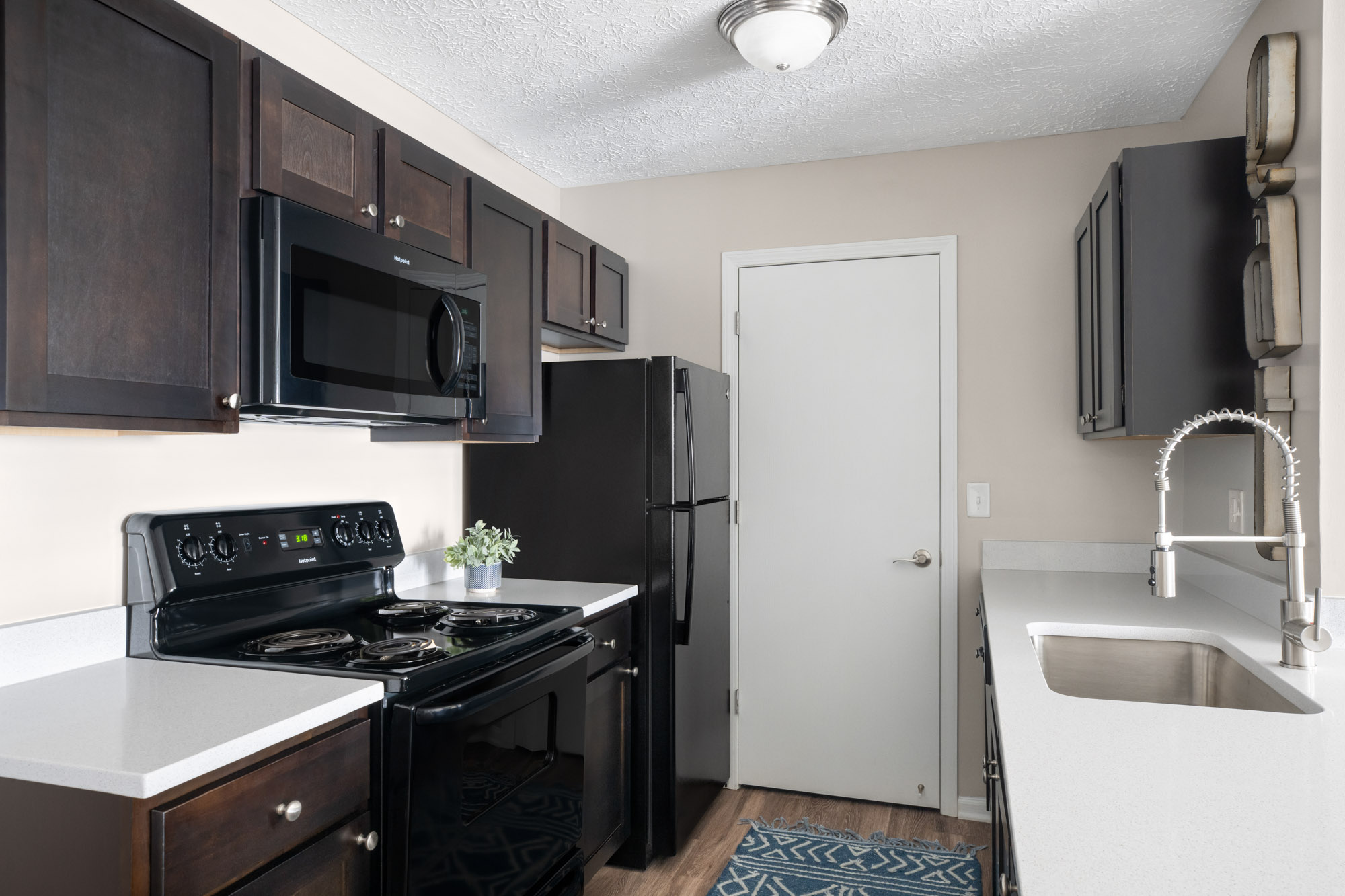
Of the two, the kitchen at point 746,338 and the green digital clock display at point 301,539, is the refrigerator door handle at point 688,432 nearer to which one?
the kitchen at point 746,338

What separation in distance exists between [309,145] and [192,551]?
2.92ft

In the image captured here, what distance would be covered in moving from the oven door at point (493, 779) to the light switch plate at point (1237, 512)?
5.66 feet

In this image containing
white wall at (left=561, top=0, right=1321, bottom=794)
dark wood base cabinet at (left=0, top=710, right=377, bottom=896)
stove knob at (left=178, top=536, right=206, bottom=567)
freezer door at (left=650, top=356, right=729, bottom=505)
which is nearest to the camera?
dark wood base cabinet at (left=0, top=710, right=377, bottom=896)

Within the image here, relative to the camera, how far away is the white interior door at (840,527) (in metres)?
3.13

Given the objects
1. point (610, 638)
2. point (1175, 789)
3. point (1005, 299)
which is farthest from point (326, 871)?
point (1005, 299)

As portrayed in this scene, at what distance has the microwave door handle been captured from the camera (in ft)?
6.91

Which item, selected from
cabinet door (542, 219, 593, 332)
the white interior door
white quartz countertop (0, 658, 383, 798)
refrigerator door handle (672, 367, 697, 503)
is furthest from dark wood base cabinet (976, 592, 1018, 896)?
cabinet door (542, 219, 593, 332)

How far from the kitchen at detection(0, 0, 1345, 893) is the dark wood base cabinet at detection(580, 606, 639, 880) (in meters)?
0.09

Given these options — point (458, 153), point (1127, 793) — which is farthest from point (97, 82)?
point (1127, 793)

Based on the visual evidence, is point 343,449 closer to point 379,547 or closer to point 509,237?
point 379,547

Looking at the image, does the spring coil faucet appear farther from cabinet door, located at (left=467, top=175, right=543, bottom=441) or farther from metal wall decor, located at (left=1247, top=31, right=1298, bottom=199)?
cabinet door, located at (left=467, top=175, right=543, bottom=441)

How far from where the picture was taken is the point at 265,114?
172 centimetres

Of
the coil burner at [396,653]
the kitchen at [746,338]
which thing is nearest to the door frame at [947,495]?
the kitchen at [746,338]

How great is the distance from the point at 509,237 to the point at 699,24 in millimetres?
797
